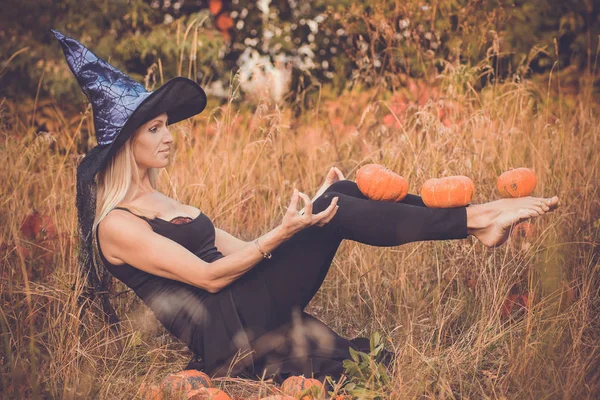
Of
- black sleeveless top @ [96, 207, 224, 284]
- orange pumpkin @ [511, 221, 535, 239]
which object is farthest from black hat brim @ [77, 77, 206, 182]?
orange pumpkin @ [511, 221, 535, 239]

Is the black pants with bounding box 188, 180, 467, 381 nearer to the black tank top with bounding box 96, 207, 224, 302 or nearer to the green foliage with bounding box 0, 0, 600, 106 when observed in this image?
the black tank top with bounding box 96, 207, 224, 302

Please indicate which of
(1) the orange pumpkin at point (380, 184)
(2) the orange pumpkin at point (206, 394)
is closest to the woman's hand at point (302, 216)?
(1) the orange pumpkin at point (380, 184)

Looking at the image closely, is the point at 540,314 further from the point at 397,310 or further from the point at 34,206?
the point at 34,206

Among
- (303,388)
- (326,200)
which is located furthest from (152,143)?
(303,388)

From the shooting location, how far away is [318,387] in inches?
90.5

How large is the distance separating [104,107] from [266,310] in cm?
102

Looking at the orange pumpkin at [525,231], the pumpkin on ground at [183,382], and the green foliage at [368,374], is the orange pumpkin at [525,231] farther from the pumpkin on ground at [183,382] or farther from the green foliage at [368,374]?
the pumpkin on ground at [183,382]

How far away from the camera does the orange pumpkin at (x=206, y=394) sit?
2.25 m

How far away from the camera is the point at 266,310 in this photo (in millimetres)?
2605

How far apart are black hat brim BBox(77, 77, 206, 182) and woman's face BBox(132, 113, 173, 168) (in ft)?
0.12

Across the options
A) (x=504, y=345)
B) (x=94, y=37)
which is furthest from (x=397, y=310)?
(x=94, y=37)

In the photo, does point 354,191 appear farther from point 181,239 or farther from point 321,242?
point 181,239

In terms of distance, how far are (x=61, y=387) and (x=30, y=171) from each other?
82.2 inches

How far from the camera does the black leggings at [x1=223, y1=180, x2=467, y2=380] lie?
2.42 meters
